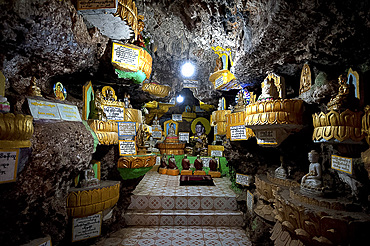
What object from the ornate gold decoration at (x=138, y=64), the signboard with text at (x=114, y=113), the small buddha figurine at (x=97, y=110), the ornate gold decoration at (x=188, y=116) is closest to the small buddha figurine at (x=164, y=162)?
the signboard with text at (x=114, y=113)

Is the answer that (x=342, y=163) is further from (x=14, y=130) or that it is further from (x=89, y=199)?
(x=89, y=199)

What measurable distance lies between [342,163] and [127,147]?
528 centimetres

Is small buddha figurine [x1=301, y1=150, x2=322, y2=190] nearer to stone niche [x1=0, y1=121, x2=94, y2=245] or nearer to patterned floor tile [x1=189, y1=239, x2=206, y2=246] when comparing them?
patterned floor tile [x1=189, y1=239, x2=206, y2=246]

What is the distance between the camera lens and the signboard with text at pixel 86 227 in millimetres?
5008

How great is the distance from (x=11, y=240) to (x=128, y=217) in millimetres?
4134

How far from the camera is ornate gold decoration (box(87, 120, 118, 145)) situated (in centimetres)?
546

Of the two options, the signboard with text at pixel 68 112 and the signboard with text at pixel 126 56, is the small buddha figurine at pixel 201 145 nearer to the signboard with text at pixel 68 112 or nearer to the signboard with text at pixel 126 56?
the signboard with text at pixel 126 56

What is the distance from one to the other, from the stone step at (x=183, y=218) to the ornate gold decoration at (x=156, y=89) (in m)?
5.73

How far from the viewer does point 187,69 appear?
12.3 meters

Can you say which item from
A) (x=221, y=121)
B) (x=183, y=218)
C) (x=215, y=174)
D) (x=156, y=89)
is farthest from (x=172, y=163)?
(x=183, y=218)

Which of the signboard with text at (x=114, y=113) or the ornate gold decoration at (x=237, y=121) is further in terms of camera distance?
the signboard with text at (x=114, y=113)

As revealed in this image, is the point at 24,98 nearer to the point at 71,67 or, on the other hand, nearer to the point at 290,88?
the point at 71,67

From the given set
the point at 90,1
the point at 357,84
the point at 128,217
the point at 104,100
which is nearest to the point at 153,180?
the point at 128,217

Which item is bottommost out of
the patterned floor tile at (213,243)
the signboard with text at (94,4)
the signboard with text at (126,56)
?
the patterned floor tile at (213,243)
